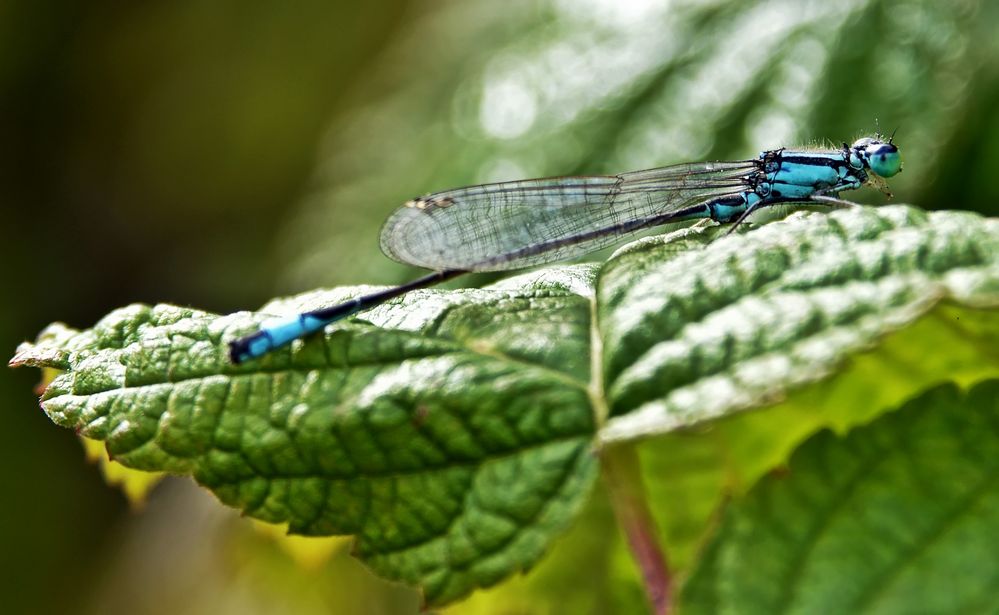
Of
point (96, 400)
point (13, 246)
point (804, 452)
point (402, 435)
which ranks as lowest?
point (804, 452)

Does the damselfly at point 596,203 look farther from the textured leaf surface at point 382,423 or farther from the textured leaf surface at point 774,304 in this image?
the textured leaf surface at point 774,304

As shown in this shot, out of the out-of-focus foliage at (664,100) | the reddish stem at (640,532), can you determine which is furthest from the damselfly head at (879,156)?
the reddish stem at (640,532)

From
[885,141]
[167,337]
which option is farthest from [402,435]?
[885,141]

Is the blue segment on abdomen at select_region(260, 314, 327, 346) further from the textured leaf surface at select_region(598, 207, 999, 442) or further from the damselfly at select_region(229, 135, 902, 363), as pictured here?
the damselfly at select_region(229, 135, 902, 363)

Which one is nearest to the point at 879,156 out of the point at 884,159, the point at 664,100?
the point at 884,159

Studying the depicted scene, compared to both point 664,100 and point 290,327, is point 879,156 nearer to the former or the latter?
point 664,100

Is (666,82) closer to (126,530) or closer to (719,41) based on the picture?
(719,41)
